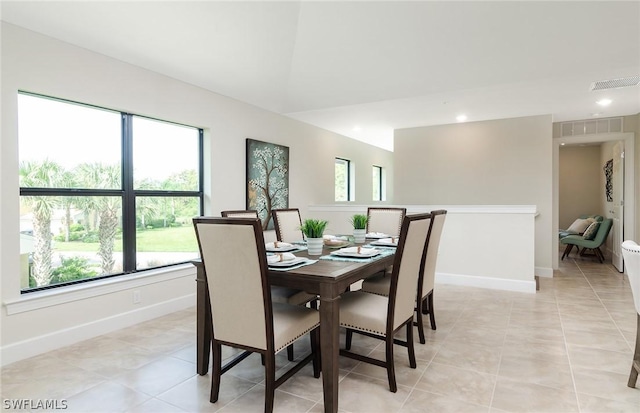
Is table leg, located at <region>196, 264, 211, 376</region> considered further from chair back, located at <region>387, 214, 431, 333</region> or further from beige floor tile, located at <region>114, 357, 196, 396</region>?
chair back, located at <region>387, 214, 431, 333</region>

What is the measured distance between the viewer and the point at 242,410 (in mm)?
1875

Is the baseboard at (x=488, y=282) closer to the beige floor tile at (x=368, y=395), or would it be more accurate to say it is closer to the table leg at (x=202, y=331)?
the beige floor tile at (x=368, y=395)

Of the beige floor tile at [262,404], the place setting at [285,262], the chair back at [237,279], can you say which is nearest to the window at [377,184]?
the place setting at [285,262]

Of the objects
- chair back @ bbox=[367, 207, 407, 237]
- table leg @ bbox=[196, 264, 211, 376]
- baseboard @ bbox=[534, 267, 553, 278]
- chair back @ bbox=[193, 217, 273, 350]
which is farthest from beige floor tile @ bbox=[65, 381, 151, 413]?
baseboard @ bbox=[534, 267, 553, 278]

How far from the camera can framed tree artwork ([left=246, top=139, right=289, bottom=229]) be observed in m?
4.62

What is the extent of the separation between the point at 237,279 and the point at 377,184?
26.0 ft

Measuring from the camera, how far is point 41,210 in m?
2.74

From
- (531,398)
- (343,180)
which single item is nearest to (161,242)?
(531,398)

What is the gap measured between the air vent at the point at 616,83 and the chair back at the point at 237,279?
4.08 metres

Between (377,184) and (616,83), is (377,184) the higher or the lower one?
the lower one

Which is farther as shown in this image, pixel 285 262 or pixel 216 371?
pixel 285 262

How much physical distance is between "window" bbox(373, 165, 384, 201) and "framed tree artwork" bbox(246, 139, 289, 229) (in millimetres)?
4325

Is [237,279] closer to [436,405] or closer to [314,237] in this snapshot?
[314,237]

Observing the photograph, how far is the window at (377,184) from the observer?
30.3 ft
